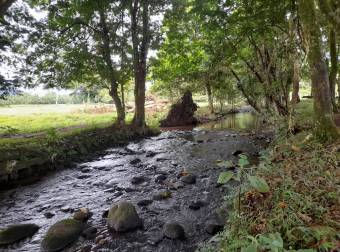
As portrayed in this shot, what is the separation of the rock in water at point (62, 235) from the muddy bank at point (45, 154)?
404cm

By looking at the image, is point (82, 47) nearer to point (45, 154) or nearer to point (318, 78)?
point (45, 154)

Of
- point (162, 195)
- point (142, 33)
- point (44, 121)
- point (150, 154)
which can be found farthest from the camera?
point (44, 121)

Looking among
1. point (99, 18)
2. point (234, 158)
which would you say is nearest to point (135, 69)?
point (99, 18)

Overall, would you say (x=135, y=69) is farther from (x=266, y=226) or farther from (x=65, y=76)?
(x=266, y=226)

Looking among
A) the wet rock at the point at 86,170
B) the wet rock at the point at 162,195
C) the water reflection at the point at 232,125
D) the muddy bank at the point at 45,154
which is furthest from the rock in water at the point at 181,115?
the wet rock at the point at 162,195

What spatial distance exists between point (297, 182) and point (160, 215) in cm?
293

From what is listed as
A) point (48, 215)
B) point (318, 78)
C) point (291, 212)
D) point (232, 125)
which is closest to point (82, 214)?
point (48, 215)

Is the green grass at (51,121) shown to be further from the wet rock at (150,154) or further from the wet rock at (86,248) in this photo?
the wet rock at (86,248)

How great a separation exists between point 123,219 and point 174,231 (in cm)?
109

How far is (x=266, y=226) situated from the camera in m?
3.00

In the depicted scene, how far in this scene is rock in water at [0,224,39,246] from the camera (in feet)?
15.1

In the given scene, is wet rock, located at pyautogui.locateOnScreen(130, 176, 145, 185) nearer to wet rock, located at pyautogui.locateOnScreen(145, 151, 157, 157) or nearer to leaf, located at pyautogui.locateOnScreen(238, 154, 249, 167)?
wet rock, located at pyautogui.locateOnScreen(145, 151, 157, 157)

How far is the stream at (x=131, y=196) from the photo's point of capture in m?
4.53

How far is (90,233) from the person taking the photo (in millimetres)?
4777
